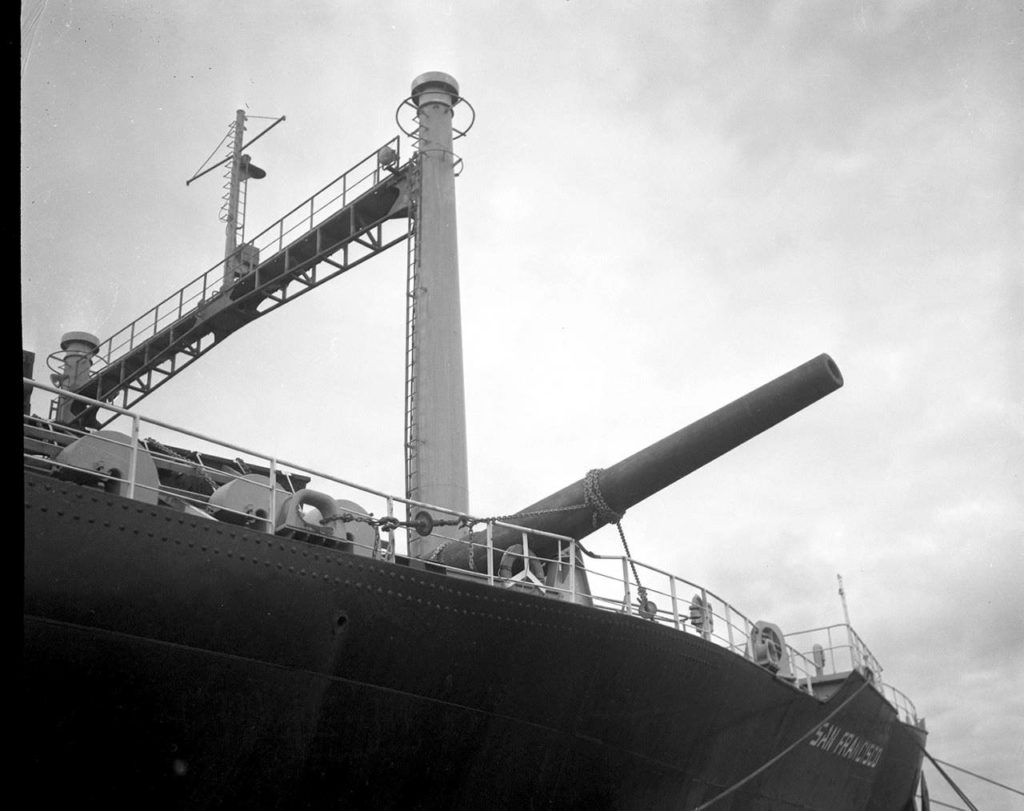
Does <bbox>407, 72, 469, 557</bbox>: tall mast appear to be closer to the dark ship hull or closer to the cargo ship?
the cargo ship

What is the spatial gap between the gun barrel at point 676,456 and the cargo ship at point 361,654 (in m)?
0.03

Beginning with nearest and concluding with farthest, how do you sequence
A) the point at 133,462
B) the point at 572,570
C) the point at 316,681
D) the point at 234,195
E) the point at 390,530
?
the point at 133,462
the point at 316,681
the point at 390,530
the point at 572,570
the point at 234,195

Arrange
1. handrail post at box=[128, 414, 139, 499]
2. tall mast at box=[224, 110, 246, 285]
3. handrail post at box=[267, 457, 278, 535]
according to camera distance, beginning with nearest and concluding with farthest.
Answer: handrail post at box=[128, 414, 139, 499] → handrail post at box=[267, 457, 278, 535] → tall mast at box=[224, 110, 246, 285]

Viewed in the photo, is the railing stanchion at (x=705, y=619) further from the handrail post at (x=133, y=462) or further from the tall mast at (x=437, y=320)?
the handrail post at (x=133, y=462)

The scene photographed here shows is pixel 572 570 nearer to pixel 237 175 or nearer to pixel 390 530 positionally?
pixel 390 530

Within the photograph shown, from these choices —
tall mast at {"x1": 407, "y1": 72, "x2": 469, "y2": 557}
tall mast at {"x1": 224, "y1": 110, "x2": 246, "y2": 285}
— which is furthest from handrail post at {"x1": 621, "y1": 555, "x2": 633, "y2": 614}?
tall mast at {"x1": 224, "y1": 110, "x2": 246, "y2": 285}

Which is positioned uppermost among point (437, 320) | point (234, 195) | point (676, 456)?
point (234, 195)

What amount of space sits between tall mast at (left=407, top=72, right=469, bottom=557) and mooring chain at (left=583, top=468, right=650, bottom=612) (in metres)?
4.37

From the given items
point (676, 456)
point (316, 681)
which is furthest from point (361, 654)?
point (676, 456)

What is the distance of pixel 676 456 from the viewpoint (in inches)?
514

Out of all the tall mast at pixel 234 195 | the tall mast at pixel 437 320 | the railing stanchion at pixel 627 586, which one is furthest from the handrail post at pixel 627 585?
the tall mast at pixel 234 195

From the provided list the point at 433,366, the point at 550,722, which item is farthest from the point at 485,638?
the point at 433,366

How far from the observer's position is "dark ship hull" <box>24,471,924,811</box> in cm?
817

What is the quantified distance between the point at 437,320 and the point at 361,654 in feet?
34.6
